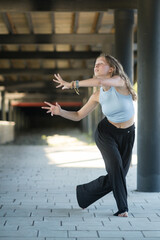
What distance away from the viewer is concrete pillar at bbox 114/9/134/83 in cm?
950

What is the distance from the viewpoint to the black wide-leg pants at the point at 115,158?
4.71 meters

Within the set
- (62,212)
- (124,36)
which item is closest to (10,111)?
(124,36)

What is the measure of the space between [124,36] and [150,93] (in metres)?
3.33

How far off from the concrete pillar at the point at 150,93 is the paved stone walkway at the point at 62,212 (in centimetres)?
32

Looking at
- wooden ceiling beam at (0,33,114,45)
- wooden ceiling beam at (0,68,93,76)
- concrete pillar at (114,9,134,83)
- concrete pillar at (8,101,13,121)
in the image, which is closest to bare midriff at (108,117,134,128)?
concrete pillar at (114,9,134,83)

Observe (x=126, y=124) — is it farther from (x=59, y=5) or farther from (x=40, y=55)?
(x=40, y=55)

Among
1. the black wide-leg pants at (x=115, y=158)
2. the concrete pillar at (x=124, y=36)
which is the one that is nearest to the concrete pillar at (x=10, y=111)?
the concrete pillar at (x=124, y=36)

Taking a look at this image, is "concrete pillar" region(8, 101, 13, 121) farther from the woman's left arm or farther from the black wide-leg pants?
the woman's left arm

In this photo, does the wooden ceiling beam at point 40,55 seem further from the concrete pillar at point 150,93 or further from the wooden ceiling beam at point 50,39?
the concrete pillar at point 150,93

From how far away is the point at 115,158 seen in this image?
469 cm

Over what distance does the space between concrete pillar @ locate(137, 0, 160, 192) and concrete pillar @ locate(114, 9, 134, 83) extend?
286cm

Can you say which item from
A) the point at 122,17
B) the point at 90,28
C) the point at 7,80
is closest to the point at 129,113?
the point at 122,17

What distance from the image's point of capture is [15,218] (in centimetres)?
469

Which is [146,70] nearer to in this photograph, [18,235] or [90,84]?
[90,84]
